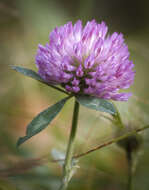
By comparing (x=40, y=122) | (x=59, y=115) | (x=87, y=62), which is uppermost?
(x=87, y=62)

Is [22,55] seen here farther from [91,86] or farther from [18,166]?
[91,86]

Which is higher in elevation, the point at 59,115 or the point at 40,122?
the point at 40,122

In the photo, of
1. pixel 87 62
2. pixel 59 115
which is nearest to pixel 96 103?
pixel 87 62

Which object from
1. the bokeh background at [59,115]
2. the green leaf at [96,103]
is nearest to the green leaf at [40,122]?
the green leaf at [96,103]

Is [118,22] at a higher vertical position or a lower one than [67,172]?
higher

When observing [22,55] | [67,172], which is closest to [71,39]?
[67,172]

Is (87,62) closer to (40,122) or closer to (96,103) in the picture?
(96,103)

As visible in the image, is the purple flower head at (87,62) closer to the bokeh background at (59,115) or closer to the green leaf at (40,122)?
the green leaf at (40,122)
